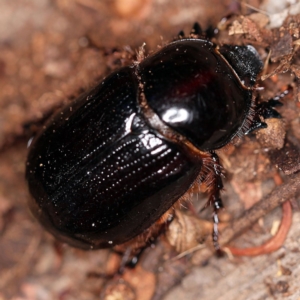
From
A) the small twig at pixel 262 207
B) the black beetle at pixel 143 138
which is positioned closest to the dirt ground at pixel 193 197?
the small twig at pixel 262 207

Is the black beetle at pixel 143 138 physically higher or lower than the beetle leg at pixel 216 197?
higher

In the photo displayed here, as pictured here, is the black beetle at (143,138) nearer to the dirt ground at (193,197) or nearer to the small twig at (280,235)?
the dirt ground at (193,197)

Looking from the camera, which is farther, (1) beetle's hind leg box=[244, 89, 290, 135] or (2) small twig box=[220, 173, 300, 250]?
(1) beetle's hind leg box=[244, 89, 290, 135]

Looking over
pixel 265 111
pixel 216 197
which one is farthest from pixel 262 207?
pixel 265 111

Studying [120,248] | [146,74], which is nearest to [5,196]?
[120,248]

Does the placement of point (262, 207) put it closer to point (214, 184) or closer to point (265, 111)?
point (214, 184)

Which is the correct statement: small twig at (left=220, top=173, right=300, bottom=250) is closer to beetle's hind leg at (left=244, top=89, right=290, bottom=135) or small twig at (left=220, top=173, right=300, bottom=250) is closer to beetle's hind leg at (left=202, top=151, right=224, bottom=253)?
beetle's hind leg at (left=202, top=151, right=224, bottom=253)

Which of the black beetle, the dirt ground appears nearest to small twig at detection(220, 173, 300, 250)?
the dirt ground
